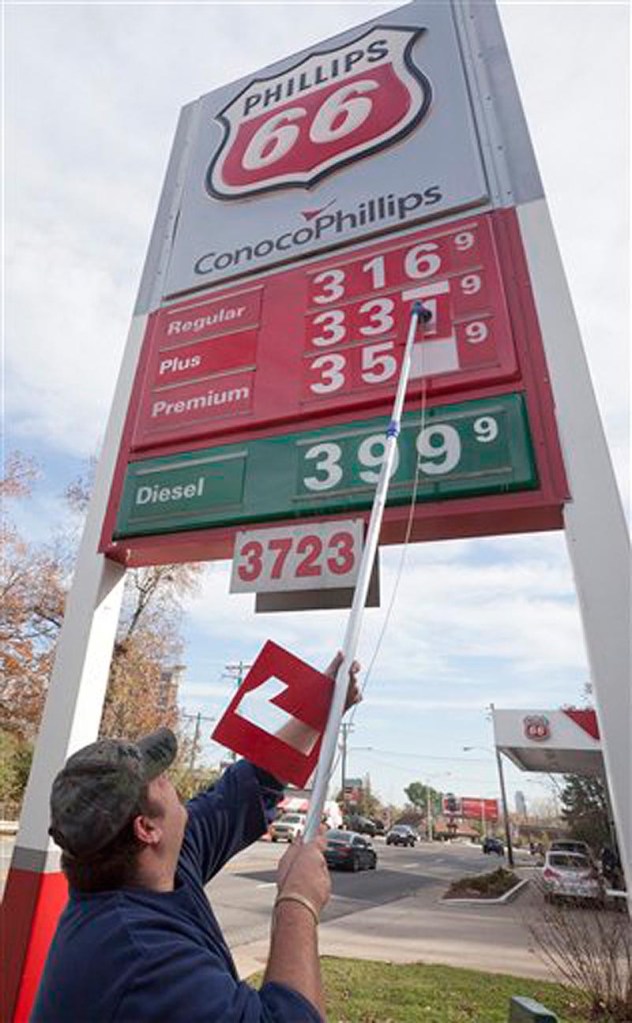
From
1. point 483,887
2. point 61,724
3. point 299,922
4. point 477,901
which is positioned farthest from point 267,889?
point 299,922

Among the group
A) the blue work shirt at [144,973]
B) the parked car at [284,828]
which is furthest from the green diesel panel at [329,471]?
the parked car at [284,828]

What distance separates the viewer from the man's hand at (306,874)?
144cm

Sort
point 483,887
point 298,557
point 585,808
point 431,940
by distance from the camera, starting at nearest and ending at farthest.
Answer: point 298,557, point 431,940, point 483,887, point 585,808

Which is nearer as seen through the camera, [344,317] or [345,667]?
[345,667]

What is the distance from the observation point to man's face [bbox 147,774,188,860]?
5.02 feet

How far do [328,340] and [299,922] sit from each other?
3200 millimetres

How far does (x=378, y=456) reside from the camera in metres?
3.33

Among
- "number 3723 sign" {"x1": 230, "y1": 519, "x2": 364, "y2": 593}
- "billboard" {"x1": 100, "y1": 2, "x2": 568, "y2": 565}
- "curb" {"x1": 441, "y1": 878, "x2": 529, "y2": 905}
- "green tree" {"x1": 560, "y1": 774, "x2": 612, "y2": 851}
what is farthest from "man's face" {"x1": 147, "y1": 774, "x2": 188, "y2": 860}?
"green tree" {"x1": 560, "y1": 774, "x2": 612, "y2": 851}

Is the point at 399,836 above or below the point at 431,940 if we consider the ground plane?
above

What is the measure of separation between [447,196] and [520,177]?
460 mm

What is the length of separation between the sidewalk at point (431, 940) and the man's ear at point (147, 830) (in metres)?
5.95

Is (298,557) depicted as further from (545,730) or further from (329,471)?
(545,730)

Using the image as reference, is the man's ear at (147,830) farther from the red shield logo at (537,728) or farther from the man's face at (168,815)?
the red shield logo at (537,728)

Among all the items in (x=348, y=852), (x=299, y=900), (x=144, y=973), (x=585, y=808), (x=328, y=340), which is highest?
(x=328, y=340)
